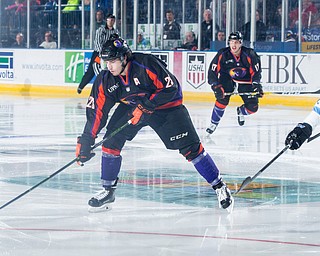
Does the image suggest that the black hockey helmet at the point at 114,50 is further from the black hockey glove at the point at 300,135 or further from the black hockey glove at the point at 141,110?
the black hockey glove at the point at 300,135

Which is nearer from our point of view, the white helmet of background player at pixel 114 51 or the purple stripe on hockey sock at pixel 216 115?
the white helmet of background player at pixel 114 51

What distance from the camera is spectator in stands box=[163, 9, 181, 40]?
18.1m

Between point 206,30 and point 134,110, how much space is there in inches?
451

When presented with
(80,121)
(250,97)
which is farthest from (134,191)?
(80,121)

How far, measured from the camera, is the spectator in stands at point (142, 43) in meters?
18.5

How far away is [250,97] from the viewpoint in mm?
12164

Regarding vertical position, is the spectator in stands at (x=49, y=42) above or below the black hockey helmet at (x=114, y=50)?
below

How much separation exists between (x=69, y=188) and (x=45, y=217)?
4.28 feet

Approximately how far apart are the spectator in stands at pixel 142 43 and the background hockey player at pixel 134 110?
39.3 feet

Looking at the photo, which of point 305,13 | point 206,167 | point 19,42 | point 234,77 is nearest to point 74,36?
point 19,42

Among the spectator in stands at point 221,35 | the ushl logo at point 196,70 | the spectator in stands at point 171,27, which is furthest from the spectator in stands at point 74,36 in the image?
the spectator in stands at point 221,35

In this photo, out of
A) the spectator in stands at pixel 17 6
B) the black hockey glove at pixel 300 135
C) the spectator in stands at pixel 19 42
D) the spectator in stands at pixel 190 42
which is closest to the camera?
the black hockey glove at pixel 300 135

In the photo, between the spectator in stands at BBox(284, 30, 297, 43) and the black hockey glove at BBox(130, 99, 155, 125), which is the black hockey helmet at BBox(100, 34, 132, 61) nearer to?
the black hockey glove at BBox(130, 99, 155, 125)

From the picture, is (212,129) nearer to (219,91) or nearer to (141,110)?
(219,91)
